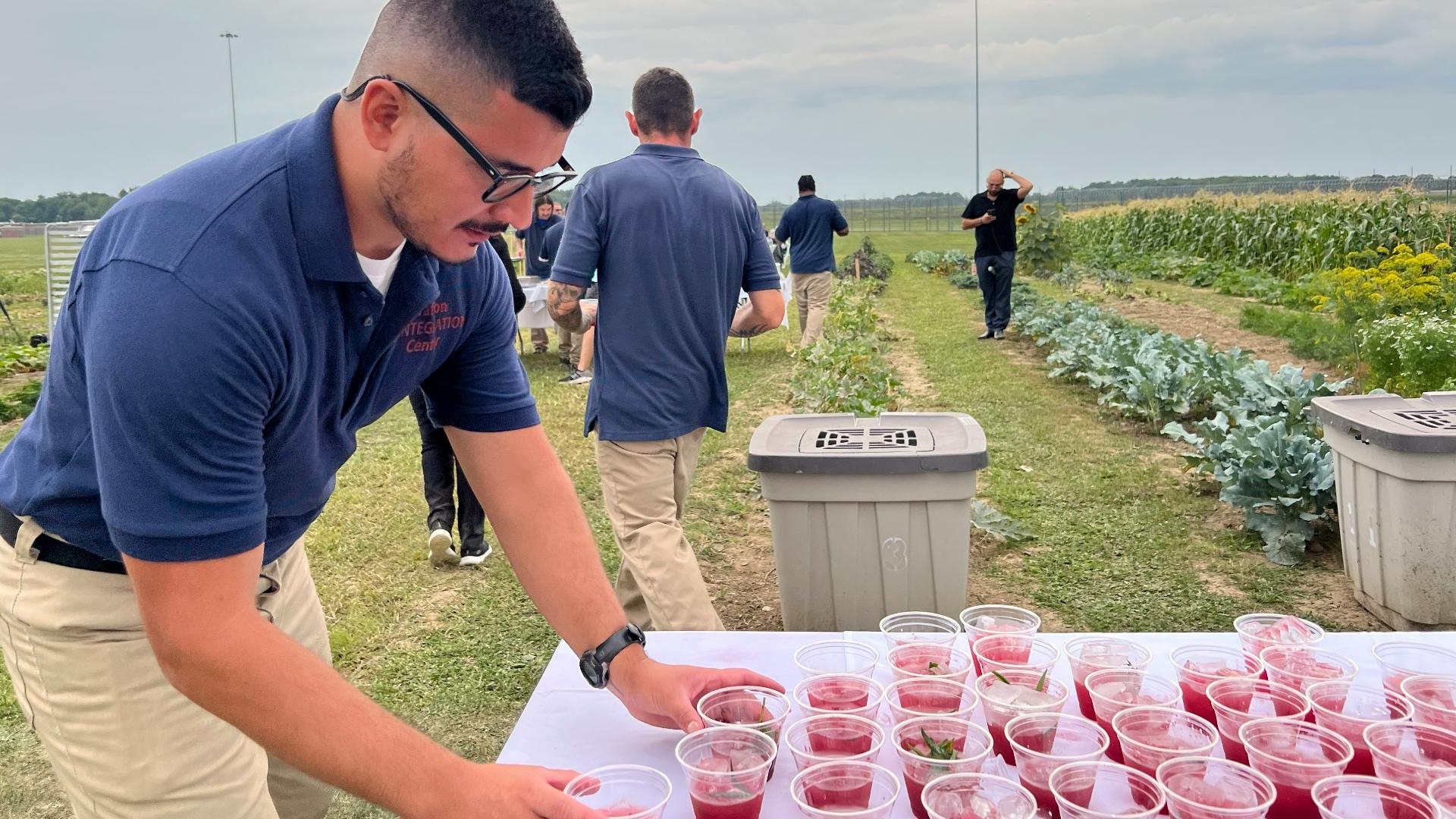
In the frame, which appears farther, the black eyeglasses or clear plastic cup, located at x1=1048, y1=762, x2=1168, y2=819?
the black eyeglasses

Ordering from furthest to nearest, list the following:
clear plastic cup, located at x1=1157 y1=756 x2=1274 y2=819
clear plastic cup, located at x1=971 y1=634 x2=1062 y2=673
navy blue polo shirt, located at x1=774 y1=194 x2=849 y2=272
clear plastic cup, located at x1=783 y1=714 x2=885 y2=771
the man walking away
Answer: the man walking away, navy blue polo shirt, located at x1=774 y1=194 x2=849 y2=272, clear plastic cup, located at x1=971 y1=634 x2=1062 y2=673, clear plastic cup, located at x1=783 y1=714 x2=885 y2=771, clear plastic cup, located at x1=1157 y1=756 x2=1274 y2=819

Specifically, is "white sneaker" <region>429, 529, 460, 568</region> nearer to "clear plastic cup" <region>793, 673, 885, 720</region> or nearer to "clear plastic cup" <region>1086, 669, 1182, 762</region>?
"clear plastic cup" <region>793, 673, 885, 720</region>

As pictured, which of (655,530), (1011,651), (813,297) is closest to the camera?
(1011,651)

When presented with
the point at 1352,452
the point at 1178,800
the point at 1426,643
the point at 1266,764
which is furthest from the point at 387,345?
the point at 1352,452

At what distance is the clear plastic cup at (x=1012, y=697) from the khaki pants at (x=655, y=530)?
225cm

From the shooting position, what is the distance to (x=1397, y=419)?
402 centimetres

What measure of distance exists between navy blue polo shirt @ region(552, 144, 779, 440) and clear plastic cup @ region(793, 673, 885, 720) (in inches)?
91.3

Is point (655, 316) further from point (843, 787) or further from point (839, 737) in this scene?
point (843, 787)

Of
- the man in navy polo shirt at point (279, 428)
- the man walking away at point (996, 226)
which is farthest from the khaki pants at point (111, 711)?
the man walking away at point (996, 226)

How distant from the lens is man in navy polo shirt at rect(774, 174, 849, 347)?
38.3ft

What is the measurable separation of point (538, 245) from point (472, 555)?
6002mm

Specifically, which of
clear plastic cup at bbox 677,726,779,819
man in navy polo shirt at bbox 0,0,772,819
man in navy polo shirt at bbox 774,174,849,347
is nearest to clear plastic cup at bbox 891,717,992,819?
clear plastic cup at bbox 677,726,779,819

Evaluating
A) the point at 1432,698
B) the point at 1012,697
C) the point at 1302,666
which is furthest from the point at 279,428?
the point at 1432,698

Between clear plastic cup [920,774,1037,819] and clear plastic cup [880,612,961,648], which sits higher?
clear plastic cup [880,612,961,648]
